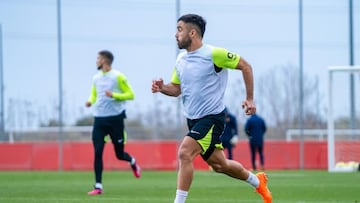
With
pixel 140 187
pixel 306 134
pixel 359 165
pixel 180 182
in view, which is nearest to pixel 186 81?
pixel 180 182

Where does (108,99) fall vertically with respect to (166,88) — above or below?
below

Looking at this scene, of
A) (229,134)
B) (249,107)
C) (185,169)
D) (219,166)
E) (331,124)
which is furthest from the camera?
(331,124)

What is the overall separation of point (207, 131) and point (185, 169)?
514mm

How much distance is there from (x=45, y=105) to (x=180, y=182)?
64.8 ft

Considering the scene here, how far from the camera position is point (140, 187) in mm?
16047

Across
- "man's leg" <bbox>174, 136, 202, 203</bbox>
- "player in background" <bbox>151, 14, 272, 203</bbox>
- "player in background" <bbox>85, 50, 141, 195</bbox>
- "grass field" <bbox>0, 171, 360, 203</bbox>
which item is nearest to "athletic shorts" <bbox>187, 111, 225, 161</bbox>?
"player in background" <bbox>151, 14, 272, 203</bbox>

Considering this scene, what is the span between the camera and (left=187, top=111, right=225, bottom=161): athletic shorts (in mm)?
9680

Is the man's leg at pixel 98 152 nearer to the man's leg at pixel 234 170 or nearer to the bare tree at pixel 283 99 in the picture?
the man's leg at pixel 234 170

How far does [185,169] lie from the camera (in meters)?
9.45

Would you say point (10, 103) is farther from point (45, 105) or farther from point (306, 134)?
point (306, 134)

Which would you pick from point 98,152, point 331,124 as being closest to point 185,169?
point 98,152

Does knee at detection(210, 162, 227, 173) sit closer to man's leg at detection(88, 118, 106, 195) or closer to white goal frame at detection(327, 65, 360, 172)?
man's leg at detection(88, 118, 106, 195)

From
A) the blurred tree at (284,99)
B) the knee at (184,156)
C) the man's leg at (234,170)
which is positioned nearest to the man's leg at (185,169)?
the knee at (184,156)

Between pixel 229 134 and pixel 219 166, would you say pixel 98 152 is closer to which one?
pixel 219 166
